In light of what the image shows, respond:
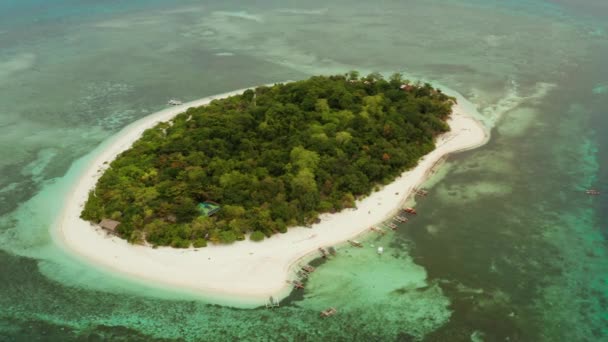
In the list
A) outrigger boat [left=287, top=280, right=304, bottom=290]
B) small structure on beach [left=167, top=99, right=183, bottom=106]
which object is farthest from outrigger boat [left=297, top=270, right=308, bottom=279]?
small structure on beach [left=167, top=99, right=183, bottom=106]

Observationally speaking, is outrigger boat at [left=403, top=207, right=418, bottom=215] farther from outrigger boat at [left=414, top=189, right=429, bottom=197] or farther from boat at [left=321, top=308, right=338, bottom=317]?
boat at [left=321, top=308, right=338, bottom=317]

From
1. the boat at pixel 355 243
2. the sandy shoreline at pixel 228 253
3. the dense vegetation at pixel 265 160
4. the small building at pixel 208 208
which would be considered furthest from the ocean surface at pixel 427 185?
the small building at pixel 208 208

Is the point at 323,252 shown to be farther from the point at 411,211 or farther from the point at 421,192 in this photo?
the point at 421,192

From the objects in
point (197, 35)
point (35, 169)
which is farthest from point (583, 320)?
point (197, 35)

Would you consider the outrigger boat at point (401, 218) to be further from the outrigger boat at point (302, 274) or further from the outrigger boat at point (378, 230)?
the outrigger boat at point (302, 274)

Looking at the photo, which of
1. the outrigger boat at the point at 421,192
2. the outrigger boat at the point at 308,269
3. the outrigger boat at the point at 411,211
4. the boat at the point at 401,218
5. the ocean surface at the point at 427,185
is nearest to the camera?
the ocean surface at the point at 427,185

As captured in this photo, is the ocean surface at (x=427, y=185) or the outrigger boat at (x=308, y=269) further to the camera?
the outrigger boat at (x=308, y=269)
